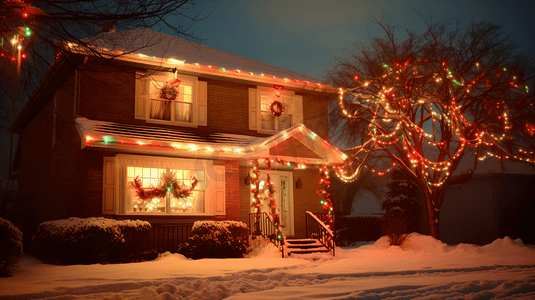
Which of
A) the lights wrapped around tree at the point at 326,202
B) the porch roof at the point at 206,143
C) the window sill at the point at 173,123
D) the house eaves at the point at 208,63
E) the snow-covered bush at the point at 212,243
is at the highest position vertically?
the house eaves at the point at 208,63

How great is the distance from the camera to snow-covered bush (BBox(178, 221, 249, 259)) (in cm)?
1140

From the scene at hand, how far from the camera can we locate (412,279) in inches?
308

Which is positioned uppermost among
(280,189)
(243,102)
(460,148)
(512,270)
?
(243,102)

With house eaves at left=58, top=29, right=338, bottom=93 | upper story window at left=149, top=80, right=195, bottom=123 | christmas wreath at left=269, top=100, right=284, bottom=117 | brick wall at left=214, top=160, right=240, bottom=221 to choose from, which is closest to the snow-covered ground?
brick wall at left=214, top=160, right=240, bottom=221

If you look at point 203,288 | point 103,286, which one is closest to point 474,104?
point 203,288

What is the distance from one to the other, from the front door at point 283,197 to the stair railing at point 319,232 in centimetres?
69

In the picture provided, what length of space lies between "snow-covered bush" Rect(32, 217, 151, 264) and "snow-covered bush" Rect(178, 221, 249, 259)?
1776 mm

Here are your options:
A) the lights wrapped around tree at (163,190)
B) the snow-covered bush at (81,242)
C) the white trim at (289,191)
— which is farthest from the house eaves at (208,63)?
the snow-covered bush at (81,242)

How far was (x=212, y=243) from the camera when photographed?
11.4m

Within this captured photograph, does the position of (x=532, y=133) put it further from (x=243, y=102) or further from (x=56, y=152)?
(x=56, y=152)

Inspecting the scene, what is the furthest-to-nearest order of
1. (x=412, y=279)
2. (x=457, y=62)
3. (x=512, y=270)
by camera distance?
(x=457, y=62) → (x=512, y=270) → (x=412, y=279)

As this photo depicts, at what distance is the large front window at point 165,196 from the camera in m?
12.2

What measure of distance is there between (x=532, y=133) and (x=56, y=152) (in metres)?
16.3

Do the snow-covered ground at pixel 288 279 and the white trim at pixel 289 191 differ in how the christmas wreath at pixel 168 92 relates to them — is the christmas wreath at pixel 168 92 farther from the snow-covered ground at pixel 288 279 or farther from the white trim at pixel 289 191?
the snow-covered ground at pixel 288 279
